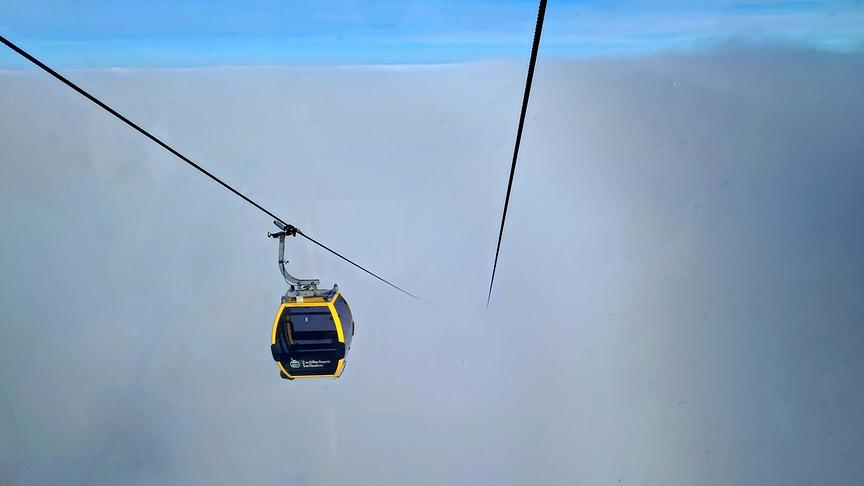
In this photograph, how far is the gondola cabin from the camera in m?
2.56

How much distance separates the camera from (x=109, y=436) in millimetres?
4094

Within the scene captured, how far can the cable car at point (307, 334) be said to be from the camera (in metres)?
2.56

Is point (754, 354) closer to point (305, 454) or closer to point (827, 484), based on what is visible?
point (827, 484)

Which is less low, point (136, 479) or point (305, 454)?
point (305, 454)

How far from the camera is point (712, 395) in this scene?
3.79m

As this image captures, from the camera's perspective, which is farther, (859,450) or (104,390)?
(104,390)

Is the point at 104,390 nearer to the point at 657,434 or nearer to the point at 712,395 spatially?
the point at 657,434

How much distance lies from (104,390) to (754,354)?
5.08 meters

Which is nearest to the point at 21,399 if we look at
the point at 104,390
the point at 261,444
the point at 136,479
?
the point at 104,390

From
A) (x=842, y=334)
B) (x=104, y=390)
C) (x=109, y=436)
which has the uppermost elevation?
(x=842, y=334)

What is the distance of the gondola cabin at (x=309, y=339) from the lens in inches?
101

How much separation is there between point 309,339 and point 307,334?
1.2 inches

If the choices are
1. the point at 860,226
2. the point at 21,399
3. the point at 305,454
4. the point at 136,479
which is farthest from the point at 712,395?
the point at 21,399

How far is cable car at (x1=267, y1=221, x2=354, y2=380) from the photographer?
101 inches
